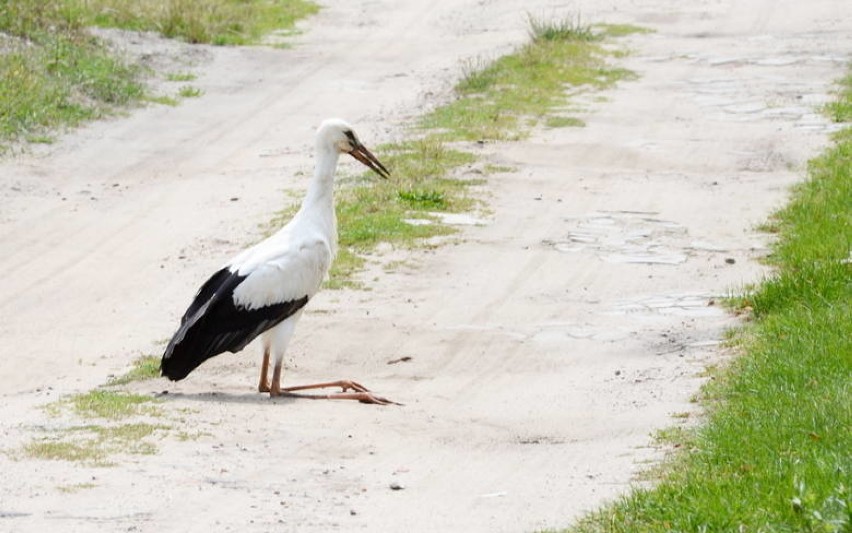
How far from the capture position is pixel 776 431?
24.0 ft

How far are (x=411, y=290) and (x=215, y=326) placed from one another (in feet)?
8.84

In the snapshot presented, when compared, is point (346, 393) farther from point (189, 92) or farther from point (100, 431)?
point (189, 92)

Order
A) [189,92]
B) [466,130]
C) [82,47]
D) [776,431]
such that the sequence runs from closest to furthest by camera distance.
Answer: [776,431] < [466,130] < [189,92] < [82,47]

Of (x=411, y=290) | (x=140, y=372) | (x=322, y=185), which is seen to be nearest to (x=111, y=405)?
(x=140, y=372)

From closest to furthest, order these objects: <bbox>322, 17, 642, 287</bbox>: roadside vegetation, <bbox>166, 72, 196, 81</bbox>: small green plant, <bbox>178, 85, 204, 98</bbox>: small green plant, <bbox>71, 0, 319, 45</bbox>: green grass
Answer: <bbox>322, 17, 642, 287</bbox>: roadside vegetation, <bbox>178, 85, 204, 98</bbox>: small green plant, <bbox>166, 72, 196, 81</bbox>: small green plant, <bbox>71, 0, 319, 45</bbox>: green grass

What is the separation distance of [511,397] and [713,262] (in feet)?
11.7

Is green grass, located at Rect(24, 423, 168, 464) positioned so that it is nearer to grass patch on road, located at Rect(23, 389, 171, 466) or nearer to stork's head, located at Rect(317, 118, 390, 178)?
grass patch on road, located at Rect(23, 389, 171, 466)

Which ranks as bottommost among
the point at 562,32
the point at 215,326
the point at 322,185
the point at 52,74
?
the point at 562,32

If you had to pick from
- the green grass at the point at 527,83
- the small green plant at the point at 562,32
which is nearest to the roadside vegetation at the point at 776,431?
the green grass at the point at 527,83

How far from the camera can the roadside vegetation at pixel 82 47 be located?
685 inches

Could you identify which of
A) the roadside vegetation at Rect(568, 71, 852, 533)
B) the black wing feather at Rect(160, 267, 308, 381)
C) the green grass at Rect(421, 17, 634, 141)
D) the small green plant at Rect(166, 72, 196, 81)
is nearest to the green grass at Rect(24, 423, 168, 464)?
the black wing feather at Rect(160, 267, 308, 381)

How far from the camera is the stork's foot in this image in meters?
9.04

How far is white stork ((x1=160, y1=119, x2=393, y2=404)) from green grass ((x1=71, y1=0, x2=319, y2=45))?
42.0 ft

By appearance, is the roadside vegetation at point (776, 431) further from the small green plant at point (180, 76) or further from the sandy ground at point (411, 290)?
the small green plant at point (180, 76)
